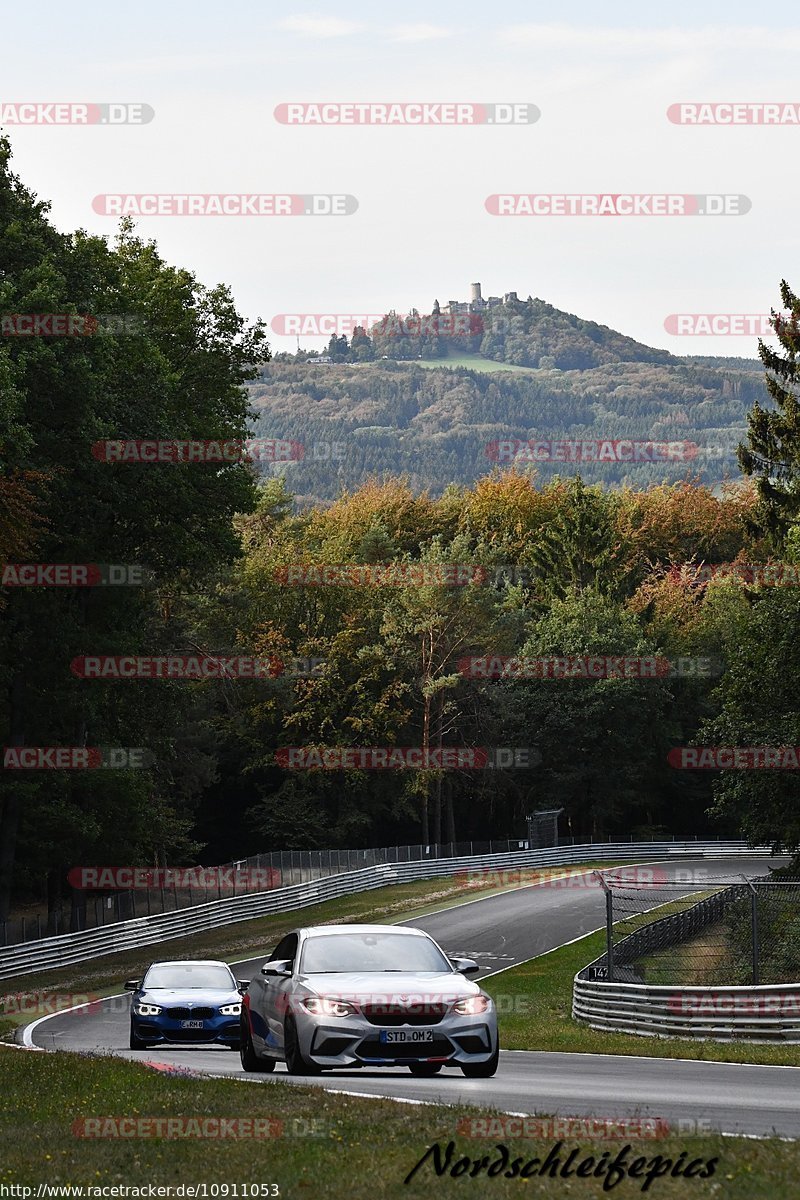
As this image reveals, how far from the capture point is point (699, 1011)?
21422 millimetres

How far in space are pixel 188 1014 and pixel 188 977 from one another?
93 centimetres

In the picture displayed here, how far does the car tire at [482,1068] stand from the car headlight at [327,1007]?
3.99 ft

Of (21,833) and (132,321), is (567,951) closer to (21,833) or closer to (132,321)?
(21,833)

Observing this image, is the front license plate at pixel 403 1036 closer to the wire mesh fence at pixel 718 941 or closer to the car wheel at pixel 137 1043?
the wire mesh fence at pixel 718 941

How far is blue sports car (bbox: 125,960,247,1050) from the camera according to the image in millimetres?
22000

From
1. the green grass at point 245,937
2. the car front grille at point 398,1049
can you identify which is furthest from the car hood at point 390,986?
the green grass at point 245,937

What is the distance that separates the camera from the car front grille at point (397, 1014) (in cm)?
1348

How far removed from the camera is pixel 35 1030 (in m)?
28.2

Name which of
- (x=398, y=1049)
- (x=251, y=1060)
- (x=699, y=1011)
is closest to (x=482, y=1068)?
(x=398, y=1049)

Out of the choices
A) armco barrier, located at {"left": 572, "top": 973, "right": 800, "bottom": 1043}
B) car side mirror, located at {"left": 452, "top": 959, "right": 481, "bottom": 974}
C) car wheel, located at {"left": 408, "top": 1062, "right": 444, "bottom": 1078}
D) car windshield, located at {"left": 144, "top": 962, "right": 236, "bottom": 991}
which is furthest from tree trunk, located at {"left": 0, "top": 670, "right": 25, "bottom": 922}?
car wheel, located at {"left": 408, "top": 1062, "right": 444, "bottom": 1078}

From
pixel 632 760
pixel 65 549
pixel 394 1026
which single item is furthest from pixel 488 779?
pixel 394 1026

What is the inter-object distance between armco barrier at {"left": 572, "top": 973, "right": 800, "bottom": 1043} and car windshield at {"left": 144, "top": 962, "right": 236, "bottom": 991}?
18.7 ft

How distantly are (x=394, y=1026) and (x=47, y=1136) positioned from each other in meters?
3.75

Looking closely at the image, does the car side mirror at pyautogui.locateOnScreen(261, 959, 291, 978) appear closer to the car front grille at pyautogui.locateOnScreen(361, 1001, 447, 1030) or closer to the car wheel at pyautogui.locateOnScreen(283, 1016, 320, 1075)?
the car wheel at pyautogui.locateOnScreen(283, 1016, 320, 1075)
